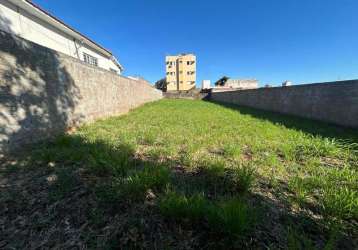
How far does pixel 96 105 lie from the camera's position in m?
6.12

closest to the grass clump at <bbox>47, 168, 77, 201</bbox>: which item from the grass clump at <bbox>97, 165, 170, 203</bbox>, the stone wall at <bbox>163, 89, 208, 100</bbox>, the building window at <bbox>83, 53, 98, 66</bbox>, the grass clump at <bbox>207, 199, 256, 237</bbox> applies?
the grass clump at <bbox>97, 165, 170, 203</bbox>

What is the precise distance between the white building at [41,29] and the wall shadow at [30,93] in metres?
4.58

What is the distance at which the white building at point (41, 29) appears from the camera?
633 centimetres

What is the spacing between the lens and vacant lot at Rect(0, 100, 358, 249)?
132 centimetres

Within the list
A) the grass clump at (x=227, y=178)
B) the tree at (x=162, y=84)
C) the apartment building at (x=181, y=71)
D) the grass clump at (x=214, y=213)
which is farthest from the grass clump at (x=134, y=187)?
the tree at (x=162, y=84)

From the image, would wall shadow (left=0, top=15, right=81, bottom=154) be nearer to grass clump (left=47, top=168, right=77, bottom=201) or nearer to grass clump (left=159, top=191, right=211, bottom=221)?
grass clump (left=47, top=168, right=77, bottom=201)

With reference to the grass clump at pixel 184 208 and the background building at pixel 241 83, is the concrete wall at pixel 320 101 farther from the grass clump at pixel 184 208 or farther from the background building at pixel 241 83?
the background building at pixel 241 83

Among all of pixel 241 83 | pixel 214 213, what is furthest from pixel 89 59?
pixel 241 83

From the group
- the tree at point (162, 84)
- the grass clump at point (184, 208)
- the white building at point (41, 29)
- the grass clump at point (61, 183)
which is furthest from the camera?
the tree at point (162, 84)

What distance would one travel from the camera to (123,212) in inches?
62.6

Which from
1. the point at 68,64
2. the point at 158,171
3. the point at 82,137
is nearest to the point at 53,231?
the point at 158,171

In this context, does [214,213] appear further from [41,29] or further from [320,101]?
[41,29]

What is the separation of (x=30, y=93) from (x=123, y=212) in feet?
11.7

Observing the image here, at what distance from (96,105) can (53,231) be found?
5.39 m
